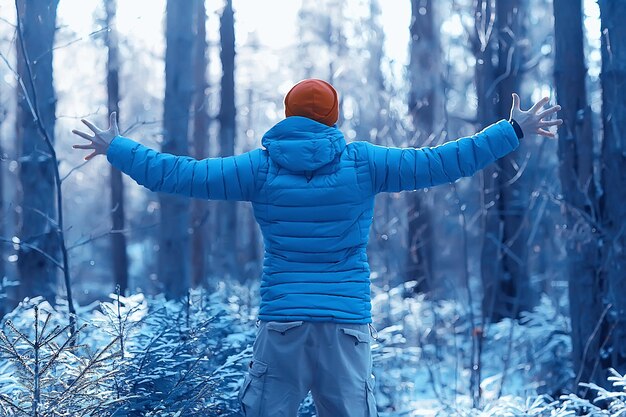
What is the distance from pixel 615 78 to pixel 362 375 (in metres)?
3.76

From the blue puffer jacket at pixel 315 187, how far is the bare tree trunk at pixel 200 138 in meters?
12.0

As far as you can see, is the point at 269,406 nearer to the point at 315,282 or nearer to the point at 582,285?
the point at 315,282

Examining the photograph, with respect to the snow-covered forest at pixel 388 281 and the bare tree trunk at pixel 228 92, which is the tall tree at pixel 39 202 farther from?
the bare tree trunk at pixel 228 92

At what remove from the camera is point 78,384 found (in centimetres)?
382

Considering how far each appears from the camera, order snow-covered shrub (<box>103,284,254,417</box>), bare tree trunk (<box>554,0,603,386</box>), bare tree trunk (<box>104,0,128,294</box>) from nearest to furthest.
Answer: snow-covered shrub (<box>103,284,254,417</box>) < bare tree trunk (<box>554,0,603,386</box>) < bare tree trunk (<box>104,0,128,294</box>)

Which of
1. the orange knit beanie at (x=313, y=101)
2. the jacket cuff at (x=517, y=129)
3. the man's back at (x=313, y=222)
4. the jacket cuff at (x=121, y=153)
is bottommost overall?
the man's back at (x=313, y=222)

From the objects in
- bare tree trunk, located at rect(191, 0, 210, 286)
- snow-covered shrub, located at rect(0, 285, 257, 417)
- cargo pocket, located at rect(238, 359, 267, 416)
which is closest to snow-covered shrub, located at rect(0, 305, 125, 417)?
snow-covered shrub, located at rect(0, 285, 257, 417)

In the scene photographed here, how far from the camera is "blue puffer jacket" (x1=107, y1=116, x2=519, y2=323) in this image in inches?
148

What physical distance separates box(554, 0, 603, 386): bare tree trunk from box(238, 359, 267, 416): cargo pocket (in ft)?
11.8

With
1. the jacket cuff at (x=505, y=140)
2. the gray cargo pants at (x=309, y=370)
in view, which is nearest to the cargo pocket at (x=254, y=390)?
the gray cargo pants at (x=309, y=370)

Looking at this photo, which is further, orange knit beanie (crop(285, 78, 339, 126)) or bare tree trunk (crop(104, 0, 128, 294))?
bare tree trunk (crop(104, 0, 128, 294))

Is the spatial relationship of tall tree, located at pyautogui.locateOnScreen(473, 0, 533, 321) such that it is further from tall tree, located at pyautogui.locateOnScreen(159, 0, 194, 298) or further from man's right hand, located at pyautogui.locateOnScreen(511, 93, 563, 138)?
man's right hand, located at pyautogui.locateOnScreen(511, 93, 563, 138)

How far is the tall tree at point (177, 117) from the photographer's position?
33.0 feet

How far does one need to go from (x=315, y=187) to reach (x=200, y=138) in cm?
1369
